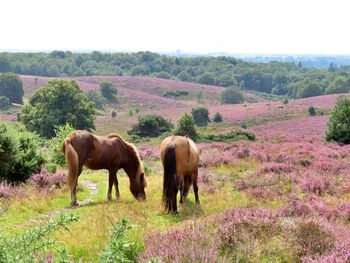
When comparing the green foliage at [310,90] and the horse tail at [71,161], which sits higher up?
the horse tail at [71,161]

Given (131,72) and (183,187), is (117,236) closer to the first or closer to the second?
(183,187)

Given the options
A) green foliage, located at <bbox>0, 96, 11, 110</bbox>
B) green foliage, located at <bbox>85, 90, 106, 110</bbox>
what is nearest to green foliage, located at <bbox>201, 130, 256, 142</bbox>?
green foliage, located at <bbox>85, 90, 106, 110</bbox>

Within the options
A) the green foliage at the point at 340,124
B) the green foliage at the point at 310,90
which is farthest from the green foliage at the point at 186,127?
the green foliage at the point at 310,90

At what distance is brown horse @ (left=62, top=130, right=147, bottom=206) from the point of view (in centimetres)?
1130

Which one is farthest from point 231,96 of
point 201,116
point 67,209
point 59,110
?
point 67,209

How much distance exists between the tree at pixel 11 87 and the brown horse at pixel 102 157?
105 meters

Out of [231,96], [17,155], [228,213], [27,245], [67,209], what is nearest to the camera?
[27,245]

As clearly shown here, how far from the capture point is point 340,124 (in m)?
30.3

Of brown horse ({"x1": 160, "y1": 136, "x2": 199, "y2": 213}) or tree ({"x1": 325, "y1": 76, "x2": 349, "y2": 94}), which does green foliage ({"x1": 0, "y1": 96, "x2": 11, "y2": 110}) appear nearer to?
tree ({"x1": 325, "y1": 76, "x2": 349, "y2": 94})

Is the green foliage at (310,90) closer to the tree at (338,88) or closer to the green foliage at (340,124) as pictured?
the tree at (338,88)

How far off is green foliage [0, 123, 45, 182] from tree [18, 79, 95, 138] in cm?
4120

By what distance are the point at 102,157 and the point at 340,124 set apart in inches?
908

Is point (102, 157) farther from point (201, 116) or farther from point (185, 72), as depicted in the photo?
point (185, 72)

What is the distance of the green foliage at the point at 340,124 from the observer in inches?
1185
